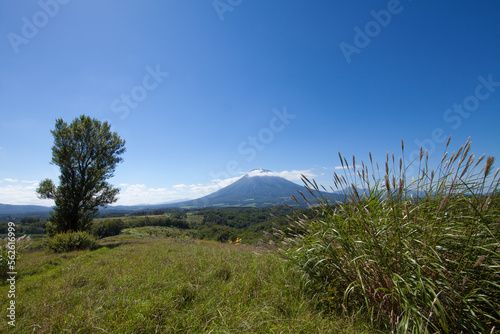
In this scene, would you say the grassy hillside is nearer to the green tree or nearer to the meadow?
the meadow

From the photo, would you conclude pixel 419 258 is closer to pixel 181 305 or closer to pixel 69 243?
pixel 181 305

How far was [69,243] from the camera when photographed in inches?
392

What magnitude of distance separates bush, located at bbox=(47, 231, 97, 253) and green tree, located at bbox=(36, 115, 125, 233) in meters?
5.00

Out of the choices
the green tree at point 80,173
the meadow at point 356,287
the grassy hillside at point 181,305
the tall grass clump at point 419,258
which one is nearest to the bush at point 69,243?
the green tree at point 80,173

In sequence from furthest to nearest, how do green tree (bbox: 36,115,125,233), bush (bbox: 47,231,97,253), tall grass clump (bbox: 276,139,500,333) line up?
green tree (bbox: 36,115,125,233) → bush (bbox: 47,231,97,253) → tall grass clump (bbox: 276,139,500,333)

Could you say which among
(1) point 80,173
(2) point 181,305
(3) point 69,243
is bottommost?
(3) point 69,243

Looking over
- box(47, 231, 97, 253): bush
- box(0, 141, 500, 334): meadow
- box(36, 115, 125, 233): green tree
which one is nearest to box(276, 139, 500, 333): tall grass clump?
box(0, 141, 500, 334): meadow

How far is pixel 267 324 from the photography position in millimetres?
2082

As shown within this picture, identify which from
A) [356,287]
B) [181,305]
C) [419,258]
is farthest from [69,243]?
[419,258]

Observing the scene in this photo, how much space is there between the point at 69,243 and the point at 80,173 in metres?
7.42

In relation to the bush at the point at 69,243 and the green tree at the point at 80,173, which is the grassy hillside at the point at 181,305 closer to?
the bush at the point at 69,243

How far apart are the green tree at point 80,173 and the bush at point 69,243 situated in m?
5.00

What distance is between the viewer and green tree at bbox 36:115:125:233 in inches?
559

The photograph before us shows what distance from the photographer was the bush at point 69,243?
32.0 feet
